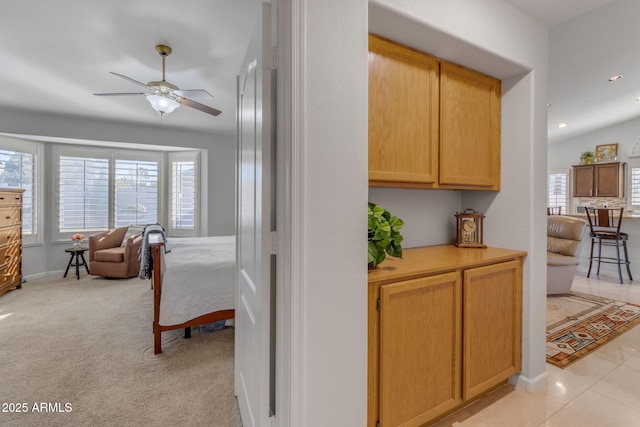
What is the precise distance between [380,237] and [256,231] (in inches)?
22.3

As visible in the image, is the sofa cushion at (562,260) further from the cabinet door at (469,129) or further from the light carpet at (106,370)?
the light carpet at (106,370)

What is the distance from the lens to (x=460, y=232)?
85.4 inches

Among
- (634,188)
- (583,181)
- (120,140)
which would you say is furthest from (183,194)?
(634,188)

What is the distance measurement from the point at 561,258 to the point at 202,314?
4.43 meters

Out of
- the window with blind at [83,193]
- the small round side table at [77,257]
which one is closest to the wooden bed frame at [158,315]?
the small round side table at [77,257]

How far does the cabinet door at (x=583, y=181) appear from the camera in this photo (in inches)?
271

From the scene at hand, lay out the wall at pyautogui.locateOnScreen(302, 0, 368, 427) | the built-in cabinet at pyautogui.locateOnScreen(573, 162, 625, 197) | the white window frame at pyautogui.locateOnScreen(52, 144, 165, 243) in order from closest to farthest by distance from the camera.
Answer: the wall at pyautogui.locateOnScreen(302, 0, 368, 427) < the white window frame at pyautogui.locateOnScreen(52, 144, 165, 243) < the built-in cabinet at pyautogui.locateOnScreen(573, 162, 625, 197)

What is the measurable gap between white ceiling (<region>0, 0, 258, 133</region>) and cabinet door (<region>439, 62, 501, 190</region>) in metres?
1.54

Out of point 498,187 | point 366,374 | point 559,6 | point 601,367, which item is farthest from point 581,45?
point 366,374

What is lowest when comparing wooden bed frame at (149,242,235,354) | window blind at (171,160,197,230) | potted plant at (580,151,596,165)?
wooden bed frame at (149,242,235,354)

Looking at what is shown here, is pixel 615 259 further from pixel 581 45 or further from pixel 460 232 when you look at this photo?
pixel 460 232

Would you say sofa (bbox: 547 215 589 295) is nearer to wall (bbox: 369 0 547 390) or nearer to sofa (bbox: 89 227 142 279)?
wall (bbox: 369 0 547 390)

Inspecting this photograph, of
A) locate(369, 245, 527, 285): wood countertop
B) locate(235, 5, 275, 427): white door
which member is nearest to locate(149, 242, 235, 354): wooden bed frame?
locate(235, 5, 275, 427): white door

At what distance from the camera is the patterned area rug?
2.55 m
